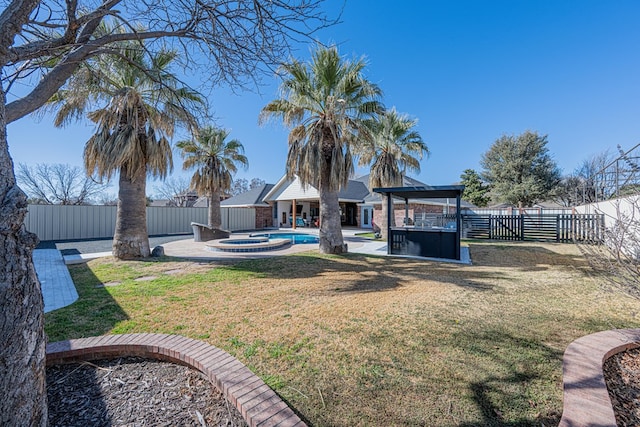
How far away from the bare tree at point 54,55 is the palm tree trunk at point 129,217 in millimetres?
5669

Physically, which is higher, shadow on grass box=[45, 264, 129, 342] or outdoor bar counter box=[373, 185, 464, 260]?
outdoor bar counter box=[373, 185, 464, 260]

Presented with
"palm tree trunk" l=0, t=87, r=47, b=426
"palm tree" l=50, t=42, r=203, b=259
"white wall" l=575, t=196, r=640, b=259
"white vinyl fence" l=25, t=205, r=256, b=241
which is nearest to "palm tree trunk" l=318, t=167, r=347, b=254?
"palm tree" l=50, t=42, r=203, b=259

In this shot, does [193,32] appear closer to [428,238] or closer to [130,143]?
[130,143]

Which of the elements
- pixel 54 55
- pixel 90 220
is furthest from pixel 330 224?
pixel 90 220

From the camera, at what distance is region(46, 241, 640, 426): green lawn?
241 centimetres

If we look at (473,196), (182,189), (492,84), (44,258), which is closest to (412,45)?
(492,84)

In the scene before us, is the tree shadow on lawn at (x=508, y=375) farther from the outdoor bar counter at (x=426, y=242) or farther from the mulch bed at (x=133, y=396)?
the outdoor bar counter at (x=426, y=242)

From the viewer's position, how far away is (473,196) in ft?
118

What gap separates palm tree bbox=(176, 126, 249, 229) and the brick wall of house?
10753 millimetres

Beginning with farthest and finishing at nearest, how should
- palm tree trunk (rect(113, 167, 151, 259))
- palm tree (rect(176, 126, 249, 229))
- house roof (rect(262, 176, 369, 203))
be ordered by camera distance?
1. house roof (rect(262, 176, 369, 203))
2. palm tree (rect(176, 126, 249, 229))
3. palm tree trunk (rect(113, 167, 151, 259))

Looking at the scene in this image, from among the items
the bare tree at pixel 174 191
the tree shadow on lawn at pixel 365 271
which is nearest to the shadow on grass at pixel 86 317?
the tree shadow on lawn at pixel 365 271

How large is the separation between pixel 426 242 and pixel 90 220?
2130 cm

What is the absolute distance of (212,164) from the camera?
17984 mm

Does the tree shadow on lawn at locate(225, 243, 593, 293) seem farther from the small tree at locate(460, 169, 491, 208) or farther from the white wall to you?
the small tree at locate(460, 169, 491, 208)
